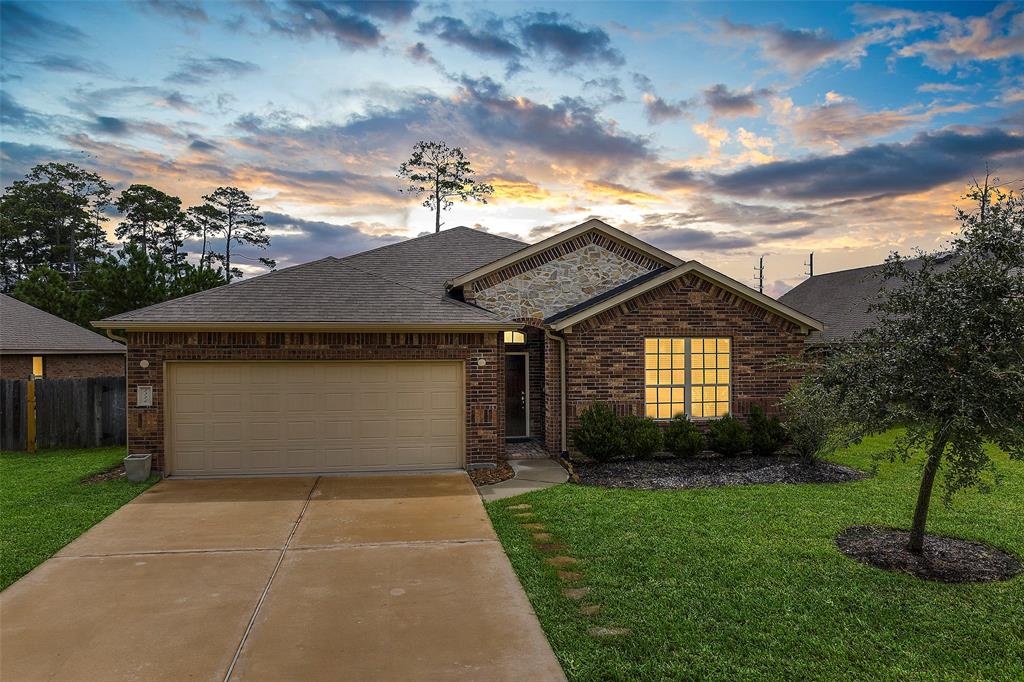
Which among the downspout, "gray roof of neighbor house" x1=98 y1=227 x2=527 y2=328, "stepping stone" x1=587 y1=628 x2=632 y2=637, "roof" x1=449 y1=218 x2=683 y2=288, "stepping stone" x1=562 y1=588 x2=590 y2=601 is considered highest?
"roof" x1=449 y1=218 x2=683 y2=288

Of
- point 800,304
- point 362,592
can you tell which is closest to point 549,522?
point 362,592

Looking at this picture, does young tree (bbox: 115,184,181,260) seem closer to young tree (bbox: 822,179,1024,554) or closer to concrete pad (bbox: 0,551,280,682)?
concrete pad (bbox: 0,551,280,682)

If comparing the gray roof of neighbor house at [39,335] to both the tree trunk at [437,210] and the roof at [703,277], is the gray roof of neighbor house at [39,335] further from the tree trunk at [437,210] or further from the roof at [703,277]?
the tree trunk at [437,210]

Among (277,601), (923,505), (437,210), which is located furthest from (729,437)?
(437,210)

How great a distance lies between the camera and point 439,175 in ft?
117

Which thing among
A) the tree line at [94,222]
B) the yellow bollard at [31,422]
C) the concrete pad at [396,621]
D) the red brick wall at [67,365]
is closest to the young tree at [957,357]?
the concrete pad at [396,621]

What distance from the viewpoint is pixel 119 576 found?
619 centimetres

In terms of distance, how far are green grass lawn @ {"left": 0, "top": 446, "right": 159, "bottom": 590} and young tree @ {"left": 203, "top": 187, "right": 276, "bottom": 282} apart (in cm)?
3286

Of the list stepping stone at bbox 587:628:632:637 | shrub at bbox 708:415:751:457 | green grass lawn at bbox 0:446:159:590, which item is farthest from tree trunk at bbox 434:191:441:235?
stepping stone at bbox 587:628:632:637

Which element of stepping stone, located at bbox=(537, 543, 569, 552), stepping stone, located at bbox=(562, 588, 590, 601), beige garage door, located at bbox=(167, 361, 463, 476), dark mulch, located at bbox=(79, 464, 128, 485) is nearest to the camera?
stepping stone, located at bbox=(562, 588, 590, 601)

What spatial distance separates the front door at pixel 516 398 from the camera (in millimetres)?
15070

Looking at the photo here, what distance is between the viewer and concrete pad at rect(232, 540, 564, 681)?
14.3ft

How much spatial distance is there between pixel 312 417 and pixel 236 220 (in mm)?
37996

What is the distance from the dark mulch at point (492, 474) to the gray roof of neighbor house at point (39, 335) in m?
14.3
